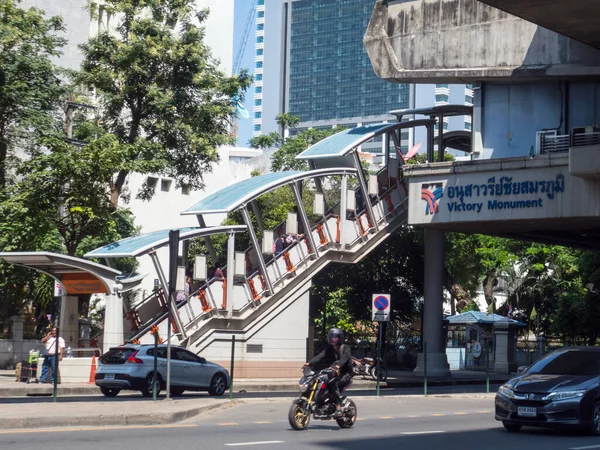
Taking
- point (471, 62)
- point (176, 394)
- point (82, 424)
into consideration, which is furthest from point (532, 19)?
point (471, 62)

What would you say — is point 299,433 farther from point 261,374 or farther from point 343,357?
point 261,374

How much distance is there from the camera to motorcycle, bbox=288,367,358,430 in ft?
52.3

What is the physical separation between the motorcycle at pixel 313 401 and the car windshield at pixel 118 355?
964 cm

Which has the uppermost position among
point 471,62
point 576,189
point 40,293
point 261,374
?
point 471,62

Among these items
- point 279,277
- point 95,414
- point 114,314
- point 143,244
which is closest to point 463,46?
point 279,277

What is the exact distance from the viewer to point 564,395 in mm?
16156

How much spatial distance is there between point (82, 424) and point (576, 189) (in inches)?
808

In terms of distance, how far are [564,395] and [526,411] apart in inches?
26.0

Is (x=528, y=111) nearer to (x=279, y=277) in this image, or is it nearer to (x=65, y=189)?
(x=279, y=277)

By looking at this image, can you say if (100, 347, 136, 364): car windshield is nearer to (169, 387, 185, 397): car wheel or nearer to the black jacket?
(169, 387, 185, 397): car wheel

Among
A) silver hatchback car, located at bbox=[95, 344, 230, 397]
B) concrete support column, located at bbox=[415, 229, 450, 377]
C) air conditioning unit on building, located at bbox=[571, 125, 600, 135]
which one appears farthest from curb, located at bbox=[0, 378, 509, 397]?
air conditioning unit on building, located at bbox=[571, 125, 600, 135]

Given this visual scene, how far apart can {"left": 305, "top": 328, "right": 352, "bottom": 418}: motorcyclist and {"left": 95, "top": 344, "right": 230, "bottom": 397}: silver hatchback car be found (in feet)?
29.7

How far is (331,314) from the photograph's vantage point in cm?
4928

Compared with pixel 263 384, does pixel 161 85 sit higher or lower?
higher
